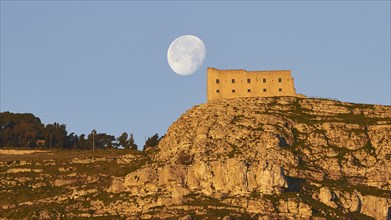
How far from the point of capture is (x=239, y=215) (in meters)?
192

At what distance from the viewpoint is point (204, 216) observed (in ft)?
632

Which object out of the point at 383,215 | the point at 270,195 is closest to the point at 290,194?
the point at 270,195

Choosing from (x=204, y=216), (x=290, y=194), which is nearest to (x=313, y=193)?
(x=290, y=194)

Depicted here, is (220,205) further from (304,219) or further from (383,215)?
(383,215)

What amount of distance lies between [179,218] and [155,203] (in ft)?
27.9

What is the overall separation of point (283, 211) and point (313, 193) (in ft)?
28.3

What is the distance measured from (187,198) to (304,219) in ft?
64.9

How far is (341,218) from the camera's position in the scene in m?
194

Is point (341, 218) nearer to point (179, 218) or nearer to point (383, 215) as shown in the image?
point (383, 215)

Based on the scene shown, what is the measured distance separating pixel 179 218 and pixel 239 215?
9.13 meters

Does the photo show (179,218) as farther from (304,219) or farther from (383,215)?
(383,215)

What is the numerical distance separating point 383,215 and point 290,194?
15.0 meters

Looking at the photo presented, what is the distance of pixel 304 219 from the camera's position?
19162 centimetres

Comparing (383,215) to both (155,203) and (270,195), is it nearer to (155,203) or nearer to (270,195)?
(270,195)
